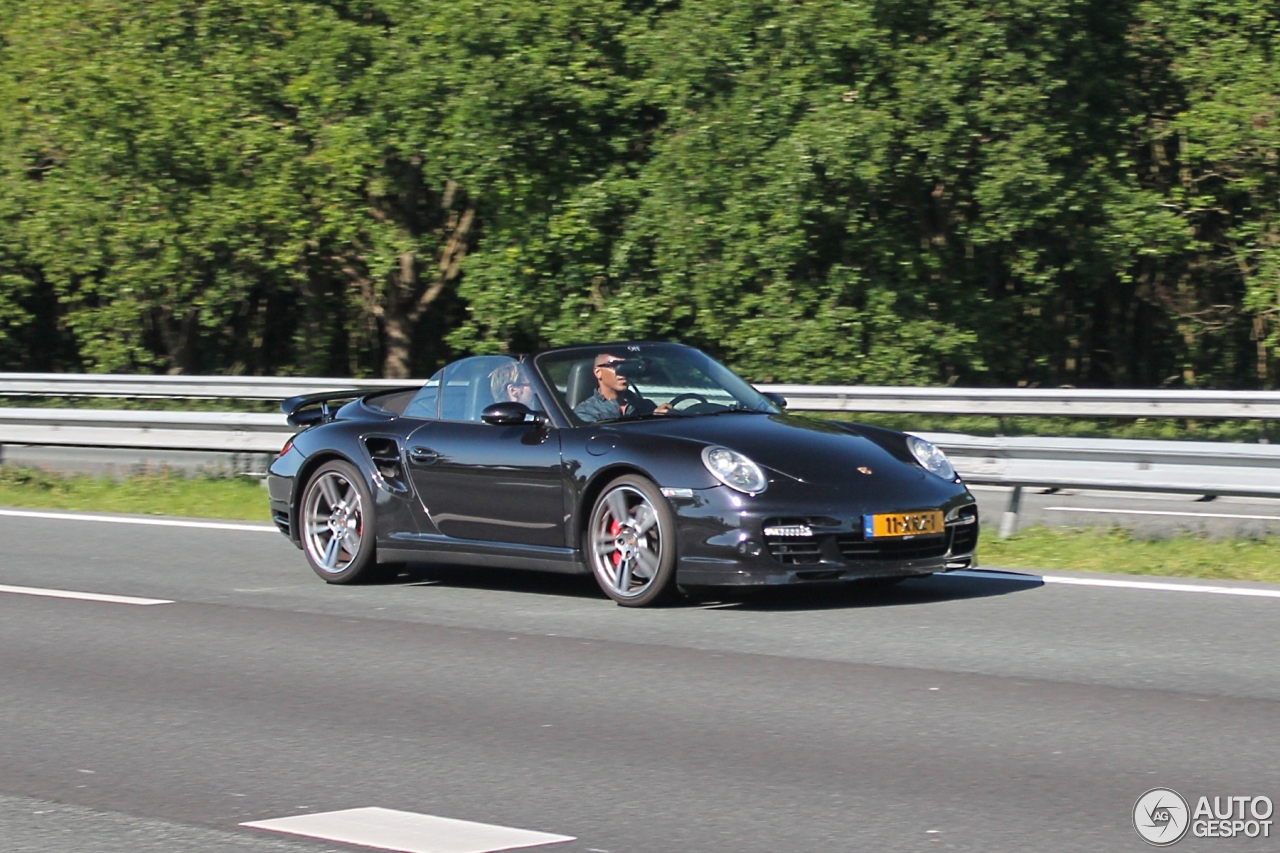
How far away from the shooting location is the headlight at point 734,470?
8211mm

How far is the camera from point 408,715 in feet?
20.8

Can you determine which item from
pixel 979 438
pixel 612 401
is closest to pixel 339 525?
pixel 612 401

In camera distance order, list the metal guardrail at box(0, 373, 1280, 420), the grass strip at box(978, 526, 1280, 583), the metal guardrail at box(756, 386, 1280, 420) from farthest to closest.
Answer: the metal guardrail at box(756, 386, 1280, 420) < the metal guardrail at box(0, 373, 1280, 420) < the grass strip at box(978, 526, 1280, 583)

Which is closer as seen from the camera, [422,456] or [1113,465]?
[422,456]

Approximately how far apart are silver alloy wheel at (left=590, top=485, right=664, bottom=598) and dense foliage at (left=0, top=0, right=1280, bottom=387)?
36.0 feet

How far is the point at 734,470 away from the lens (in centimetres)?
828

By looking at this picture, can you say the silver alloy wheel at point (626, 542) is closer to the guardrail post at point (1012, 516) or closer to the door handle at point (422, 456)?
the door handle at point (422, 456)

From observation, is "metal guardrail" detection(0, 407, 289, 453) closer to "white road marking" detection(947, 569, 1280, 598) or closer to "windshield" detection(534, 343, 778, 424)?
"windshield" detection(534, 343, 778, 424)

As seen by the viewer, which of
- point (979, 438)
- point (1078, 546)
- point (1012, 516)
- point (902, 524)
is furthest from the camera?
point (979, 438)

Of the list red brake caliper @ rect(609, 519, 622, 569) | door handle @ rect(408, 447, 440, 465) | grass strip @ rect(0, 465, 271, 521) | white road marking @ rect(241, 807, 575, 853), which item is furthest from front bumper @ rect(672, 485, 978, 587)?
grass strip @ rect(0, 465, 271, 521)

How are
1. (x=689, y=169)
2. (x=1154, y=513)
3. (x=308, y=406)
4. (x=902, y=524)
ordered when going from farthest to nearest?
1. (x=689, y=169)
2. (x=1154, y=513)
3. (x=308, y=406)
4. (x=902, y=524)

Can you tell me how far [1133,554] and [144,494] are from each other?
8405mm

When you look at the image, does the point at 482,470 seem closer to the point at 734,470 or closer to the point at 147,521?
the point at 734,470

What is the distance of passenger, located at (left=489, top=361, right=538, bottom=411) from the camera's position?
9.28 meters
